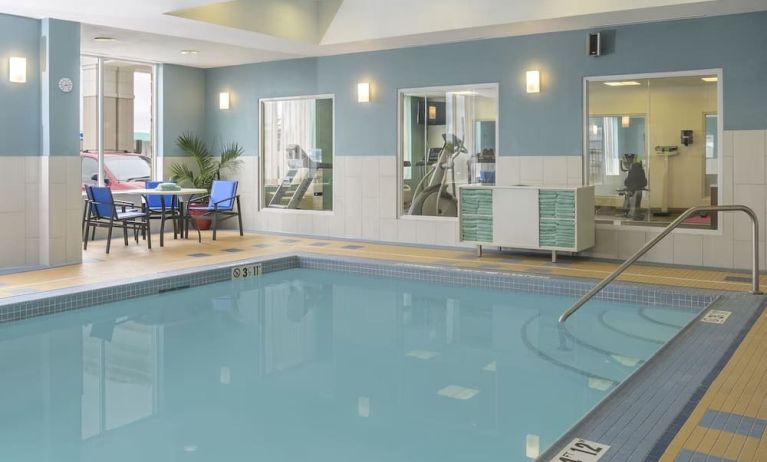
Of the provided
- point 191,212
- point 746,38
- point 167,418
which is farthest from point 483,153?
point 167,418

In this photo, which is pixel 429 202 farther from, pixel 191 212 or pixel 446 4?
pixel 191 212

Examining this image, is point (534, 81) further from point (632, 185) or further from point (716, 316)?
point (716, 316)

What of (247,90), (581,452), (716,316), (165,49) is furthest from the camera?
(247,90)

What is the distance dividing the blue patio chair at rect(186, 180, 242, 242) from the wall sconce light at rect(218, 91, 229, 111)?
5.41 feet

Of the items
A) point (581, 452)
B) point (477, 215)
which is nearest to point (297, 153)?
point (477, 215)

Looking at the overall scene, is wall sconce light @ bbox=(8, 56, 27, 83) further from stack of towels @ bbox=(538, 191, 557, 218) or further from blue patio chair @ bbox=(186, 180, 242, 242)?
stack of towels @ bbox=(538, 191, 557, 218)

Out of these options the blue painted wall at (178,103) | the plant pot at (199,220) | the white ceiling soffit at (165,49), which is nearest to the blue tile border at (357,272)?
the plant pot at (199,220)

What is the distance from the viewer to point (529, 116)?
919cm

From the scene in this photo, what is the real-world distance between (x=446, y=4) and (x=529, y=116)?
1.71m

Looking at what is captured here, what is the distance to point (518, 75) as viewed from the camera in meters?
9.23

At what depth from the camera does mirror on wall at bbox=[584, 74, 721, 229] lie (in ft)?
26.7

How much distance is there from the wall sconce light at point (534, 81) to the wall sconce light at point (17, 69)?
578 centimetres

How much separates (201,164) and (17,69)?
14.4 ft

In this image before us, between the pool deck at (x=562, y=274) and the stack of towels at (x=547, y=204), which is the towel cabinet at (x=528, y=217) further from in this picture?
the pool deck at (x=562, y=274)
